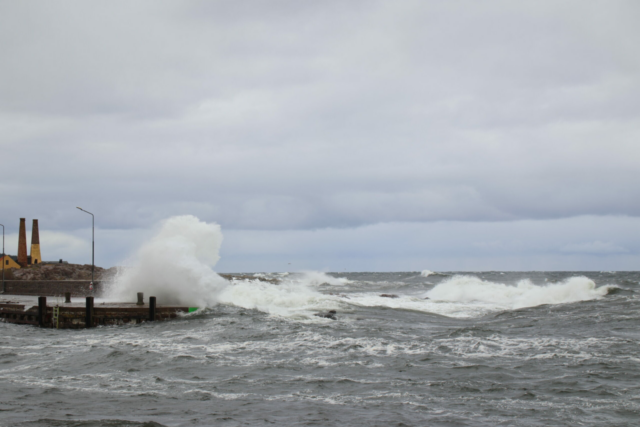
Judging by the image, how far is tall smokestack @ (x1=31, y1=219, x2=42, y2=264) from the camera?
68631mm

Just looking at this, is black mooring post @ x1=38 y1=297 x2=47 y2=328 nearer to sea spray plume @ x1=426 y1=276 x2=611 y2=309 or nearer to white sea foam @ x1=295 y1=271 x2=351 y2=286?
sea spray plume @ x1=426 y1=276 x2=611 y2=309

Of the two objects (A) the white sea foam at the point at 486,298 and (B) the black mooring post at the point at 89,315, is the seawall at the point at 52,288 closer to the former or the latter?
(B) the black mooring post at the point at 89,315

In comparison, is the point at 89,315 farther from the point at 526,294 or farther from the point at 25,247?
the point at 25,247

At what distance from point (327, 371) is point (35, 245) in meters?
67.6

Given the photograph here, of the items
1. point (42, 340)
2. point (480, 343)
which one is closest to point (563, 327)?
point (480, 343)

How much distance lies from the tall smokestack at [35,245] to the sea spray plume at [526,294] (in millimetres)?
51923

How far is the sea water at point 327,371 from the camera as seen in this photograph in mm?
10000

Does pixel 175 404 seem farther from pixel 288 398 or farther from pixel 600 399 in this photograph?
pixel 600 399

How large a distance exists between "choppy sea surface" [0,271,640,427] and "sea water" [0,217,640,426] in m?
0.04

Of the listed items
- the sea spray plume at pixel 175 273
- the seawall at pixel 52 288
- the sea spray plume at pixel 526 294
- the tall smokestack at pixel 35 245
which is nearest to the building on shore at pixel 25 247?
the tall smokestack at pixel 35 245

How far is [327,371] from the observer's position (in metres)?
14.0

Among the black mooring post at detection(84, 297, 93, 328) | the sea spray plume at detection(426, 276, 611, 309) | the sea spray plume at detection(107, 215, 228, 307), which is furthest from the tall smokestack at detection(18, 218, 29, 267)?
the sea spray plume at detection(426, 276, 611, 309)

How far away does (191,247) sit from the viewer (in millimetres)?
35375

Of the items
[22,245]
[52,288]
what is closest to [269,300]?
[52,288]
